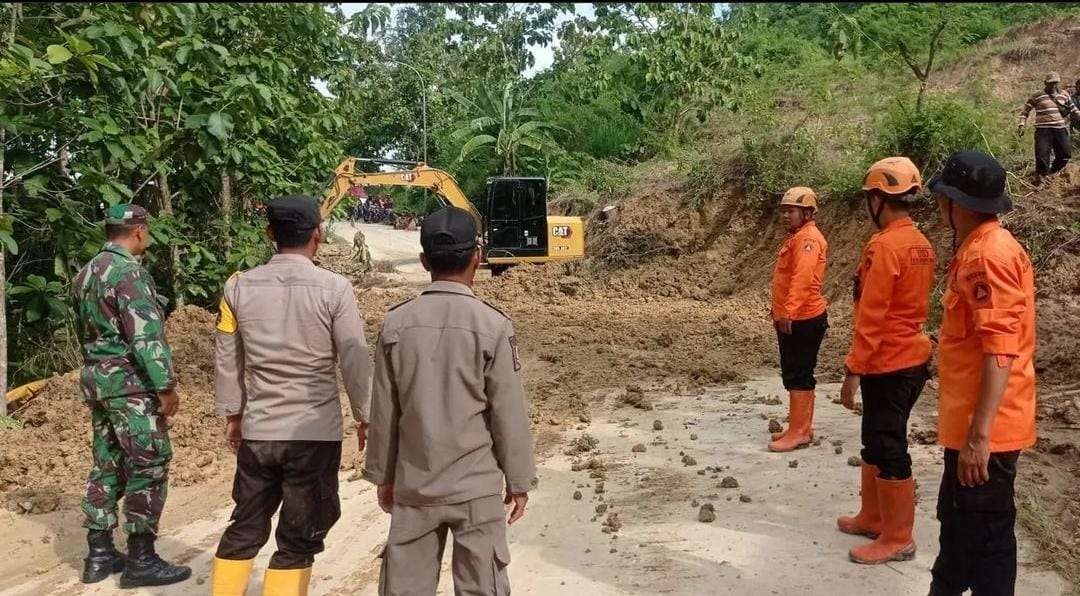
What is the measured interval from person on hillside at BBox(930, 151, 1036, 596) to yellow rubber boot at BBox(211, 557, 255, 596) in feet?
9.01

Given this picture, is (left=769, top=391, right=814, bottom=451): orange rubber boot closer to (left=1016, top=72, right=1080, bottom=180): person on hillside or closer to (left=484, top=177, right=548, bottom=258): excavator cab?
(left=1016, top=72, right=1080, bottom=180): person on hillside

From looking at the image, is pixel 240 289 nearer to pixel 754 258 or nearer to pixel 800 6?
pixel 754 258

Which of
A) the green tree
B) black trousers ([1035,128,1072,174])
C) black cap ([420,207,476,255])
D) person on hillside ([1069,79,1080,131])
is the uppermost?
the green tree

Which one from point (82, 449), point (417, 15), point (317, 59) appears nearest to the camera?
point (82, 449)

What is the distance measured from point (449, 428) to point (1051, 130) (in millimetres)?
10296

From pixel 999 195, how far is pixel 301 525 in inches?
116

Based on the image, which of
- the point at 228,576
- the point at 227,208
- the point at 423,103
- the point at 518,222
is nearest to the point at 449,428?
the point at 228,576

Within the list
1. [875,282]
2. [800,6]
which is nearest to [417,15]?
[800,6]

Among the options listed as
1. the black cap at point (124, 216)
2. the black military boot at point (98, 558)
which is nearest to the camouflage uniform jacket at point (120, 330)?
the black cap at point (124, 216)

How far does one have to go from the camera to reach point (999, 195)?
10.2ft

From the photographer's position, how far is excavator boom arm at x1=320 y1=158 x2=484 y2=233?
13984 mm

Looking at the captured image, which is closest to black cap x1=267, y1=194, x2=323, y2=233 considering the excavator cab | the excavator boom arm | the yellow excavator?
the excavator boom arm

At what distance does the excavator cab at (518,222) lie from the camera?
53.6 ft

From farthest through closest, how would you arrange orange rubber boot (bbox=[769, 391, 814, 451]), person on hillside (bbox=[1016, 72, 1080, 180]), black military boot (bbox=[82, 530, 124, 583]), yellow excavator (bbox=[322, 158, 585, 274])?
yellow excavator (bbox=[322, 158, 585, 274])
person on hillside (bbox=[1016, 72, 1080, 180])
orange rubber boot (bbox=[769, 391, 814, 451])
black military boot (bbox=[82, 530, 124, 583])
